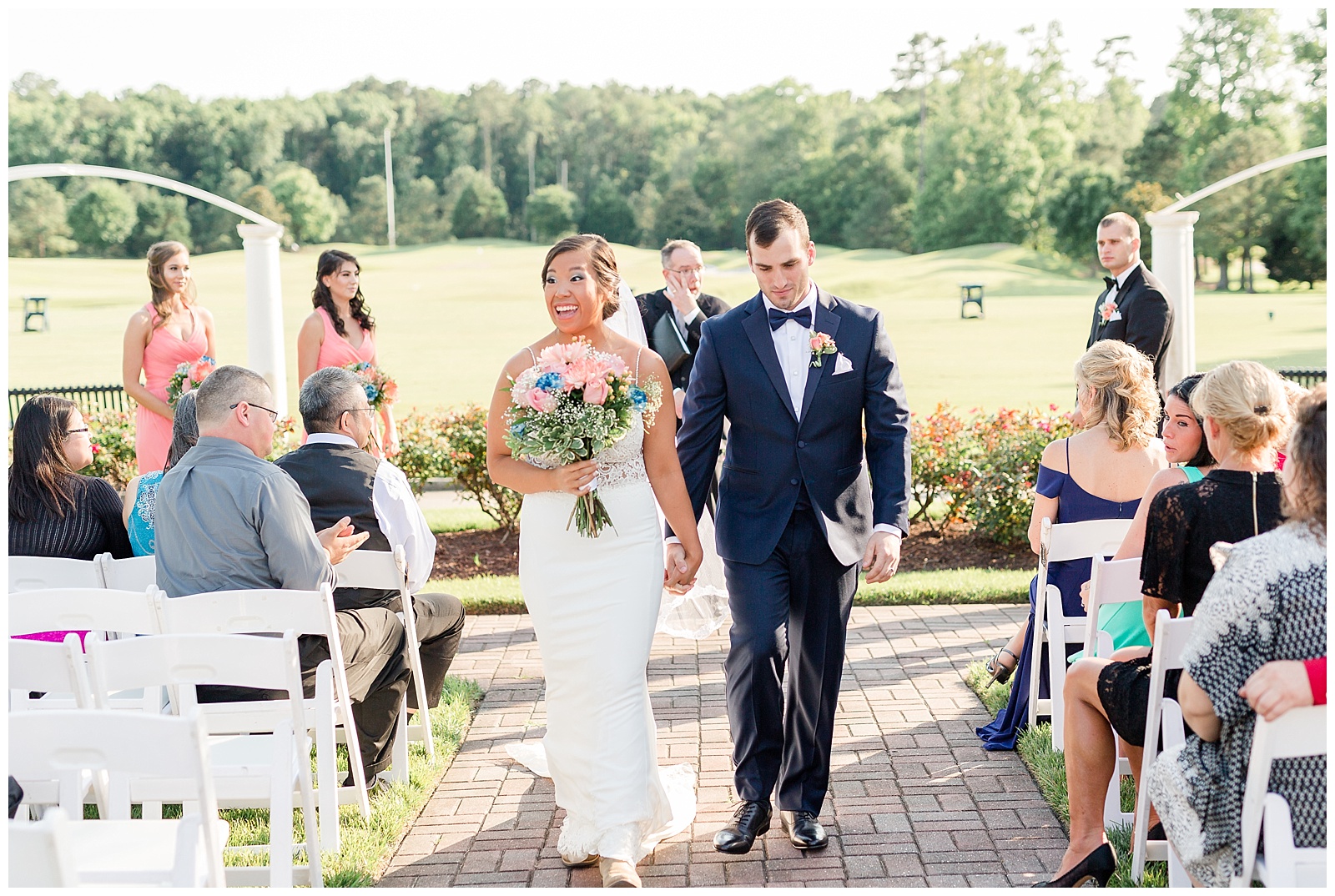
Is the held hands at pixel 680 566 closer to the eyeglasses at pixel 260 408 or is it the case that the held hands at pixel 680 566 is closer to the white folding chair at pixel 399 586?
the white folding chair at pixel 399 586

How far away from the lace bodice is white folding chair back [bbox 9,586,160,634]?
139 cm

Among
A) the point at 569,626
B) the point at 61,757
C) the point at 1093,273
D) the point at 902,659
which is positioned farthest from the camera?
the point at 1093,273

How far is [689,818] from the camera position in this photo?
4379mm

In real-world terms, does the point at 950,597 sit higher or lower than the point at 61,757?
lower

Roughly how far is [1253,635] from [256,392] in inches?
132

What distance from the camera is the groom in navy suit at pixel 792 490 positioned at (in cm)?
411

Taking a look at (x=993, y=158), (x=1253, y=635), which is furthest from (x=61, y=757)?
(x=993, y=158)

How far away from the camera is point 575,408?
12.4 ft

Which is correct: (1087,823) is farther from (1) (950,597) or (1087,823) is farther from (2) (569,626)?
(1) (950,597)

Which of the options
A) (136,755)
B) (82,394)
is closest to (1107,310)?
(136,755)

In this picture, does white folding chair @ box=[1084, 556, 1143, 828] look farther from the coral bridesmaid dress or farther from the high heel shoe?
the coral bridesmaid dress

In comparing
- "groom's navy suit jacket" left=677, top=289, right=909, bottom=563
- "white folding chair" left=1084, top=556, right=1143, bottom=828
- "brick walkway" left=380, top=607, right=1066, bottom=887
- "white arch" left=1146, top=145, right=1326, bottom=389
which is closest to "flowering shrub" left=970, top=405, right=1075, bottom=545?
"white arch" left=1146, top=145, right=1326, bottom=389

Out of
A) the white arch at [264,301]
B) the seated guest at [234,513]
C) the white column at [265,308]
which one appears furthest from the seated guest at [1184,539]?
the white column at [265,308]

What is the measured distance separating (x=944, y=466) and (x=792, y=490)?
568 centimetres
